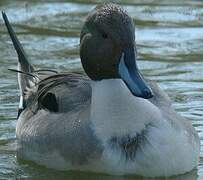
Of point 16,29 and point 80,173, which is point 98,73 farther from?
point 16,29

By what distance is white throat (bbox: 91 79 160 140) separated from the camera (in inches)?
323

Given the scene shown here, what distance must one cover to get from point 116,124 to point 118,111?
0.10 metres

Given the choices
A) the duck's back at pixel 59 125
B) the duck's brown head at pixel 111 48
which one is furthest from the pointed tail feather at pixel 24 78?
the duck's brown head at pixel 111 48

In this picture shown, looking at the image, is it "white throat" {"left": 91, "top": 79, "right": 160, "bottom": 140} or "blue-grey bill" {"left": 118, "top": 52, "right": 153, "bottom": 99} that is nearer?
"blue-grey bill" {"left": 118, "top": 52, "right": 153, "bottom": 99}

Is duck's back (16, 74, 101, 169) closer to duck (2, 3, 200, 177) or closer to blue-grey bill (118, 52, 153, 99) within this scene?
duck (2, 3, 200, 177)

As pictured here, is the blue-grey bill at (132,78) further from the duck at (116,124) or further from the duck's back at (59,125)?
the duck's back at (59,125)

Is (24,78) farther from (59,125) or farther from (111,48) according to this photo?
(111,48)

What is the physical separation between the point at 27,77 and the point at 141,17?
13.3 feet

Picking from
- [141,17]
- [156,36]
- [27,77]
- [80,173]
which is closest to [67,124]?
[80,173]

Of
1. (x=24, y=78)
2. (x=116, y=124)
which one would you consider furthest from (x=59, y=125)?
(x=24, y=78)

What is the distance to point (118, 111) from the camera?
826 cm

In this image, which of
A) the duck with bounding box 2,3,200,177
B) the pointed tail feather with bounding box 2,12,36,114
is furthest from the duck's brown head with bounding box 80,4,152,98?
the pointed tail feather with bounding box 2,12,36,114

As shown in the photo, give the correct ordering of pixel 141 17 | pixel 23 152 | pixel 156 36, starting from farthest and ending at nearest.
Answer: pixel 141 17, pixel 156 36, pixel 23 152

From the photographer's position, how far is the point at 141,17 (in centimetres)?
1389
